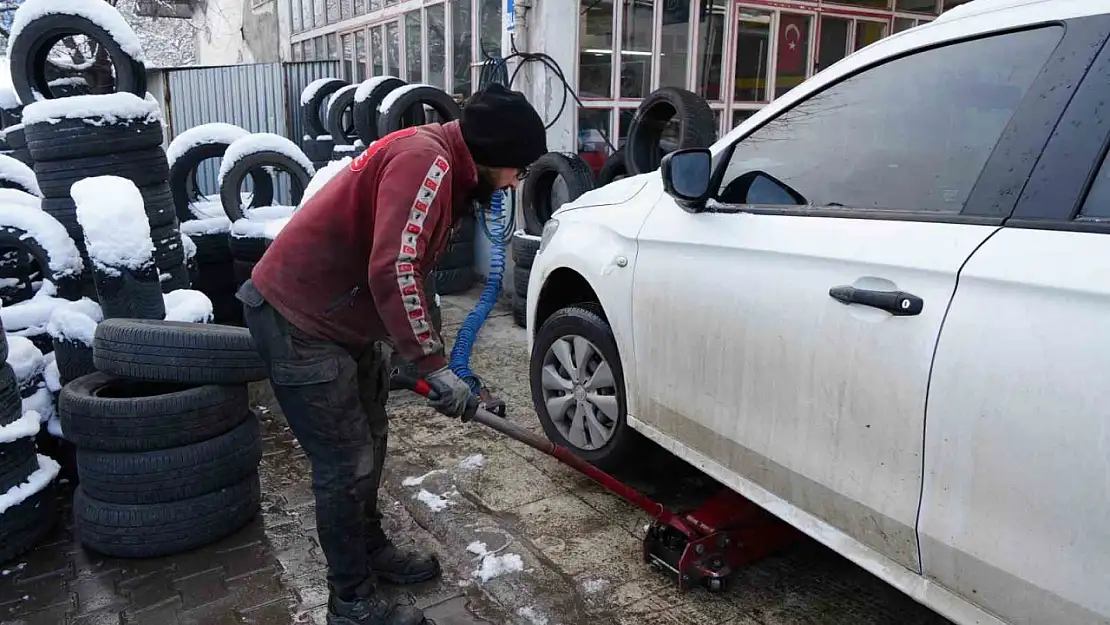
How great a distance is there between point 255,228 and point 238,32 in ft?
48.4

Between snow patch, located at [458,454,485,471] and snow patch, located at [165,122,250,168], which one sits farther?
snow patch, located at [165,122,250,168]

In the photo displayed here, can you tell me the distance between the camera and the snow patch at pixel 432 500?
3486mm

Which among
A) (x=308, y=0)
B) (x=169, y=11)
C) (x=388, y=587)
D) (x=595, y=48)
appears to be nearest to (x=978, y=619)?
(x=388, y=587)

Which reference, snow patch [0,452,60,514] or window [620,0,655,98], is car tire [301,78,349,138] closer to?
window [620,0,655,98]

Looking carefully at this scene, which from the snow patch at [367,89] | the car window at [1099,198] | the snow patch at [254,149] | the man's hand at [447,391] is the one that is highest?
the snow patch at [367,89]

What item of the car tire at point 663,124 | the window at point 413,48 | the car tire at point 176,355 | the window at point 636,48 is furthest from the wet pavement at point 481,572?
the window at point 413,48

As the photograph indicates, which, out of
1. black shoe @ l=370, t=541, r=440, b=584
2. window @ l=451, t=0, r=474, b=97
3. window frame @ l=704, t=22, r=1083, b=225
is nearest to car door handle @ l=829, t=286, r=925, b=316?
window frame @ l=704, t=22, r=1083, b=225

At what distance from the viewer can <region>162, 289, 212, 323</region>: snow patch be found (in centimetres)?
403

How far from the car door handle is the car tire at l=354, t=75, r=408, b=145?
21.2 ft

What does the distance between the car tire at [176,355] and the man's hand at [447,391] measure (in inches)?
39.7

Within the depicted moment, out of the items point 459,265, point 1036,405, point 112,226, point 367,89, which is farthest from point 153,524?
point 367,89

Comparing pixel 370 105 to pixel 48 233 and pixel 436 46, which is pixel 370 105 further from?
pixel 48 233

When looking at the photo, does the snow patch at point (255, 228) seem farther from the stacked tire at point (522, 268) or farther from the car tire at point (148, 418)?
the car tire at point (148, 418)

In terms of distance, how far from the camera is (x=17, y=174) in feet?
18.2
